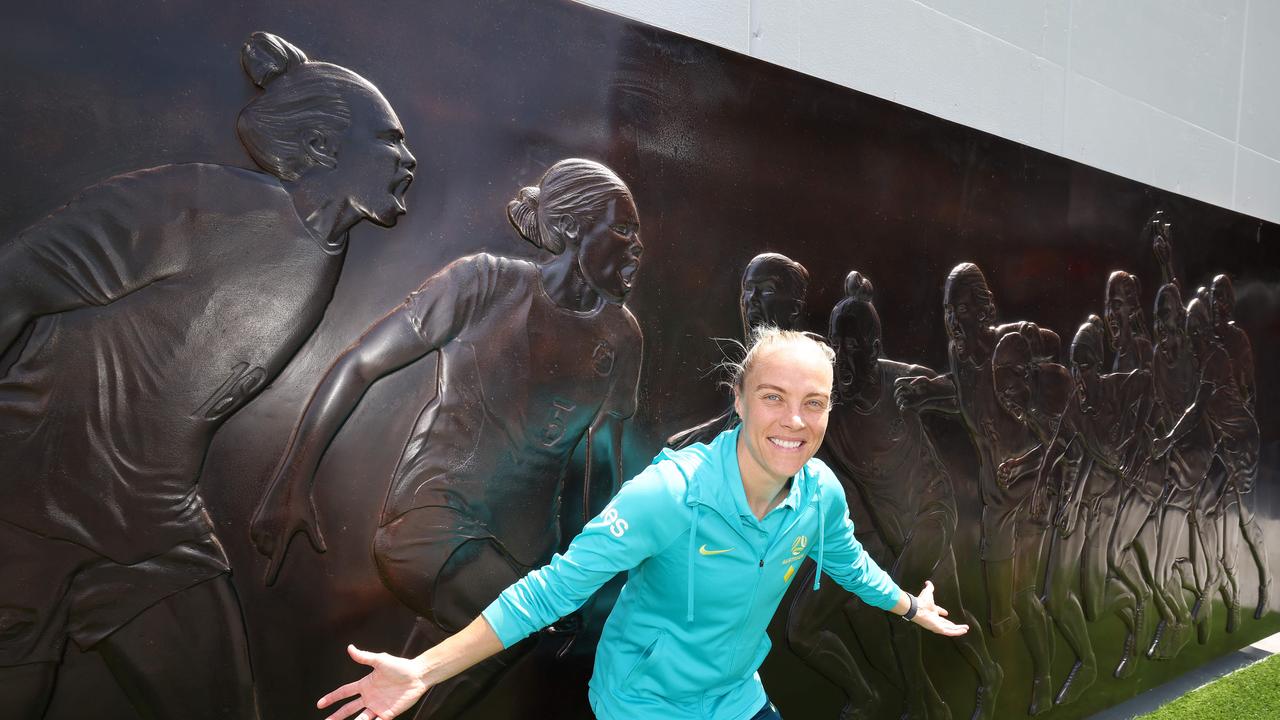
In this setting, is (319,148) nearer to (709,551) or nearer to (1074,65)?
(709,551)

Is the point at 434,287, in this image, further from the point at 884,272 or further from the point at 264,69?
the point at 884,272

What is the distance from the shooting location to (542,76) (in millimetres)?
1830

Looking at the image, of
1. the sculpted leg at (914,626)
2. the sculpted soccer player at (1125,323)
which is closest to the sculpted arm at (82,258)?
the sculpted leg at (914,626)

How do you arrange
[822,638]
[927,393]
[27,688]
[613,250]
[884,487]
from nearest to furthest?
[27,688] < [613,250] < [822,638] < [884,487] < [927,393]

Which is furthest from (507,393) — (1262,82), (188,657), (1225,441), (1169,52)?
(1262,82)

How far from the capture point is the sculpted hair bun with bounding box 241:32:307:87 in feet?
4.84

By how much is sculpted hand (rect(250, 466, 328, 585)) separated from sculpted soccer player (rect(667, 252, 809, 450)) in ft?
3.21

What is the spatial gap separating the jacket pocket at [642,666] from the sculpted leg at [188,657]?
2.44 ft

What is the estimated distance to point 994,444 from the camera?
2.88 m

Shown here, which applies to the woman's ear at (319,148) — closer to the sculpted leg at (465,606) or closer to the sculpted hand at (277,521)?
the sculpted hand at (277,521)

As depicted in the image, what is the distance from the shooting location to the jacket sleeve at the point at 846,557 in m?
1.85

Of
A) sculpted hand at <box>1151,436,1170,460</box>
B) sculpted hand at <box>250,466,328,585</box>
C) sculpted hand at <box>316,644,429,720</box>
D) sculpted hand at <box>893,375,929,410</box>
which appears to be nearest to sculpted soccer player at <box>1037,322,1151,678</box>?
sculpted hand at <box>1151,436,1170,460</box>

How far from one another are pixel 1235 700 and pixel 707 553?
12.3 ft

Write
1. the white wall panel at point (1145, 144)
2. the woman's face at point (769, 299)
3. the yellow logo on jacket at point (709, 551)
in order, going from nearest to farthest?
the yellow logo on jacket at point (709, 551) < the woman's face at point (769, 299) < the white wall panel at point (1145, 144)
